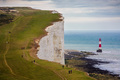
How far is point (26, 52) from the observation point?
44719 millimetres

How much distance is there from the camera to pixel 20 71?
33.1 m

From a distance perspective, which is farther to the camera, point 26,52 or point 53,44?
point 53,44

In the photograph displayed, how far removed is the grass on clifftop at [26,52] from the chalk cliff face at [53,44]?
2.04 metres

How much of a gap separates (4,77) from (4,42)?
21.5 meters

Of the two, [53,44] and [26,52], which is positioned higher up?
[53,44]

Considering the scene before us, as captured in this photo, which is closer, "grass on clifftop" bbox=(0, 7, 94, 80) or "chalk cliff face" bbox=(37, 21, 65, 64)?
"grass on clifftop" bbox=(0, 7, 94, 80)

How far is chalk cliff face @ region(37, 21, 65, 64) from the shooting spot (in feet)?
168

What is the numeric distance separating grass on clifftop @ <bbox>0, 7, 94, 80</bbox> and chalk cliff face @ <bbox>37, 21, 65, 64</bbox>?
2043 mm

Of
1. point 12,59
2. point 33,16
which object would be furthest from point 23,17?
point 12,59

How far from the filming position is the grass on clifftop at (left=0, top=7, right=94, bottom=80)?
32.0m

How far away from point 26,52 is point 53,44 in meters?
14.7

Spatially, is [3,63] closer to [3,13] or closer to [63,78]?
[63,78]

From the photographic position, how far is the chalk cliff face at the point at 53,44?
5130 cm

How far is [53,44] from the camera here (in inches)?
2308
